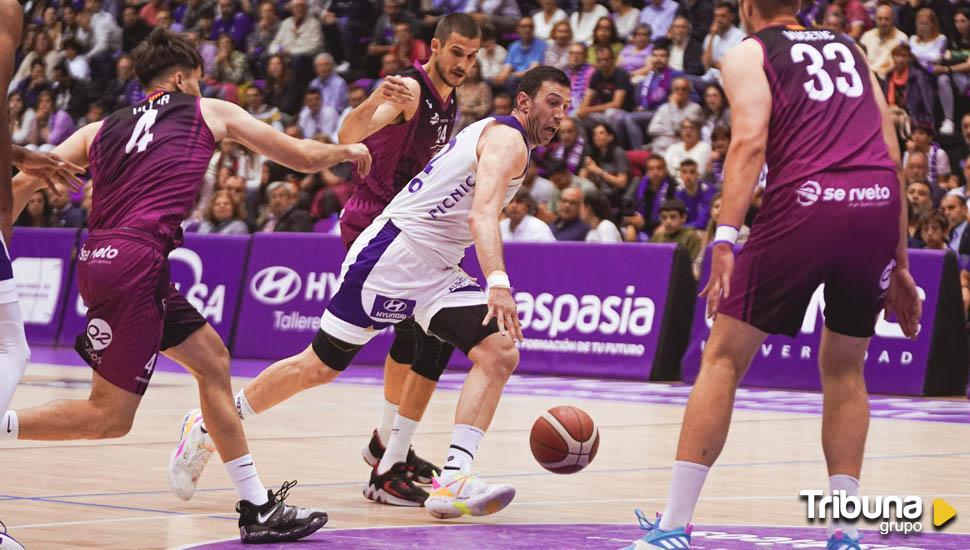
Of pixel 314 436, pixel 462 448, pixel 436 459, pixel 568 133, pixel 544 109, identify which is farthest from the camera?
pixel 568 133

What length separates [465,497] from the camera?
6426 millimetres

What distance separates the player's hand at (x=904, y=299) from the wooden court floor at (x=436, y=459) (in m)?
1.18

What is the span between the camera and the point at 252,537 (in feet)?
19.3

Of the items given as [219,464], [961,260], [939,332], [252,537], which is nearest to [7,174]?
[252,537]

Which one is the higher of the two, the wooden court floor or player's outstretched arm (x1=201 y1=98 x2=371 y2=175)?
player's outstretched arm (x1=201 y1=98 x2=371 y2=175)

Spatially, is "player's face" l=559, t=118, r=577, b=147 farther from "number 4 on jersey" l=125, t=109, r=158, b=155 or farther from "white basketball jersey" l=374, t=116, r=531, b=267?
"number 4 on jersey" l=125, t=109, r=158, b=155

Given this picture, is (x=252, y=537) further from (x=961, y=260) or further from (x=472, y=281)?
(x=961, y=260)

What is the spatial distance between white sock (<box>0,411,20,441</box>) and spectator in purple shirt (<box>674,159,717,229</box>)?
11213 mm

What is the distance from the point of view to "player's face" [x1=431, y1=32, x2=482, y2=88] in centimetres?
804

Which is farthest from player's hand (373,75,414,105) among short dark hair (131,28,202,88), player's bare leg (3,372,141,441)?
player's bare leg (3,372,141,441)

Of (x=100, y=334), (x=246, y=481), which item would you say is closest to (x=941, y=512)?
(x=246, y=481)

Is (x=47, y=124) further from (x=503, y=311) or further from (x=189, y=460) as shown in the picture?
(x=503, y=311)

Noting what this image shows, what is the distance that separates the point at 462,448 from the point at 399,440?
33.2 inches

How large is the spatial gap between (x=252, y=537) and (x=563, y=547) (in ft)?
4.02
